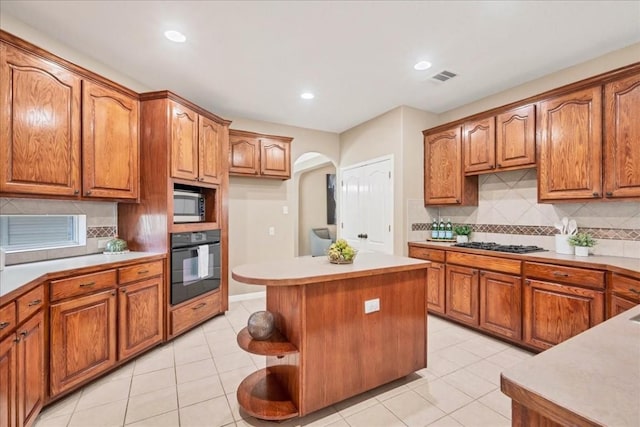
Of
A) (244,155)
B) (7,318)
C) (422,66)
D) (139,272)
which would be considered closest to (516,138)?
(422,66)

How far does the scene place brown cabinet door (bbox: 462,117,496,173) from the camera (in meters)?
3.40

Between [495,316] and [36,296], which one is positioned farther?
[495,316]

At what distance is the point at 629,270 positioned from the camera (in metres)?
2.16

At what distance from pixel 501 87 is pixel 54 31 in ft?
14.3

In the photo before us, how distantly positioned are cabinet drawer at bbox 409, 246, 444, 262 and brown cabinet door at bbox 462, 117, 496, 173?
1.07 metres

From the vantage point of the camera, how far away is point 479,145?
354 cm

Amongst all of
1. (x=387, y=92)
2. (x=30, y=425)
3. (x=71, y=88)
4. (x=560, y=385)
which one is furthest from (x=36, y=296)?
(x=387, y=92)

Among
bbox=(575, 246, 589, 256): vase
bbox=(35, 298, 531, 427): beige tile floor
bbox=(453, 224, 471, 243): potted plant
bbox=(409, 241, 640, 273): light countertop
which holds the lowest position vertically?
bbox=(35, 298, 531, 427): beige tile floor

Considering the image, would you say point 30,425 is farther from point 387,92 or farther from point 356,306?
point 387,92

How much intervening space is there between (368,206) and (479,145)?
5.64 feet

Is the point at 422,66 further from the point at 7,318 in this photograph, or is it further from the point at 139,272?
the point at 7,318

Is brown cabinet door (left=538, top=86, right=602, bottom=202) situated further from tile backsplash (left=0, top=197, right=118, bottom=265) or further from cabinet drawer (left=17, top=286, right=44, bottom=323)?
tile backsplash (left=0, top=197, right=118, bottom=265)

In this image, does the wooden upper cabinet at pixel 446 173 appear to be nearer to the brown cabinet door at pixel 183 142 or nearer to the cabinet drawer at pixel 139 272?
the brown cabinet door at pixel 183 142

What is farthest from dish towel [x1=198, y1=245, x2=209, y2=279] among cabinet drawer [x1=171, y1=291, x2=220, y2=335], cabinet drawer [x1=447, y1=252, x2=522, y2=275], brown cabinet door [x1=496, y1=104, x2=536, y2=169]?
brown cabinet door [x1=496, y1=104, x2=536, y2=169]
